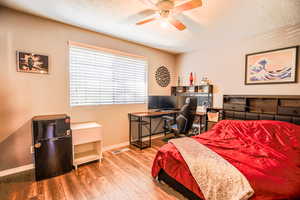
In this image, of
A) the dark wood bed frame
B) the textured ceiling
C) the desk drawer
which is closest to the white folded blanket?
the dark wood bed frame

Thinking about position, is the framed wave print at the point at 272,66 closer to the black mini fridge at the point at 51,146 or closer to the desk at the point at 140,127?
the desk at the point at 140,127

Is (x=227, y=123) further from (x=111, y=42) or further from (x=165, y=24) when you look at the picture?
(x=111, y=42)

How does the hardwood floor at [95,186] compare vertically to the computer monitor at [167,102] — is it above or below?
below

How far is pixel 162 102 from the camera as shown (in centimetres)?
407

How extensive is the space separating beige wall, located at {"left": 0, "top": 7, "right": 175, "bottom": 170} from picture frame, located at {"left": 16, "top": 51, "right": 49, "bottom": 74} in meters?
0.06

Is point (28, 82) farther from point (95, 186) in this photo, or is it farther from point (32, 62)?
point (95, 186)

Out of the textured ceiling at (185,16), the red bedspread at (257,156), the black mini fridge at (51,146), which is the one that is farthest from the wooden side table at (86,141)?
the textured ceiling at (185,16)

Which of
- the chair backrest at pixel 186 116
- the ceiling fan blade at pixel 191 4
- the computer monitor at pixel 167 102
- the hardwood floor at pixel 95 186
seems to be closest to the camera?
the ceiling fan blade at pixel 191 4

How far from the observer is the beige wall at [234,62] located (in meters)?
2.63

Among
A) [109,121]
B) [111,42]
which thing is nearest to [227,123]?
[109,121]

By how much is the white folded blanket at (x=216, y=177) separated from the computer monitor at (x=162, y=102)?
2204mm

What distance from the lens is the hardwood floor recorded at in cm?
180

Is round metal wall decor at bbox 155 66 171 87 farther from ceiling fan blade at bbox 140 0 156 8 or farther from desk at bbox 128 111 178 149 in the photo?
ceiling fan blade at bbox 140 0 156 8

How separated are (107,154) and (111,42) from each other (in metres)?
2.47
